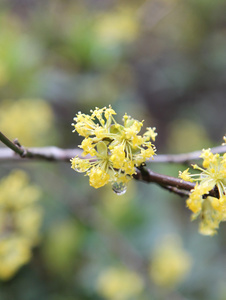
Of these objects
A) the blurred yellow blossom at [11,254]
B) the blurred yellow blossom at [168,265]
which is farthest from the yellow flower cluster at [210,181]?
the blurred yellow blossom at [168,265]

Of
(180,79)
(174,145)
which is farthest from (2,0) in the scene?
(174,145)

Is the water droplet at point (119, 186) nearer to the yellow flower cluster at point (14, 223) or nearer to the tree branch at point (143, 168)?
the tree branch at point (143, 168)

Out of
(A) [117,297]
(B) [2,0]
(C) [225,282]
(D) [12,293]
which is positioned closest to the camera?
(A) [117,297]

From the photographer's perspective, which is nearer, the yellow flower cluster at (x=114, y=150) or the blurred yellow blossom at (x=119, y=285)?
the yellow flower cluster at (x=114, y=150)

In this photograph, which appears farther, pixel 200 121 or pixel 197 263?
pixel 200 121

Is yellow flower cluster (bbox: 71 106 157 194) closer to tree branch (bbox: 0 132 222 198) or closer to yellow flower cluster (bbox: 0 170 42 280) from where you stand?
tree branch (bbox: 0 132 222 198)

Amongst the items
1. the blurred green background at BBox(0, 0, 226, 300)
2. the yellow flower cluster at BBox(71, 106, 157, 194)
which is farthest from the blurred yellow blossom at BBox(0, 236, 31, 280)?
the yellow flower cluster at BBox(71, 106, 157, 194)

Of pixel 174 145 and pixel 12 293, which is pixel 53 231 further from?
pixel 174 145
